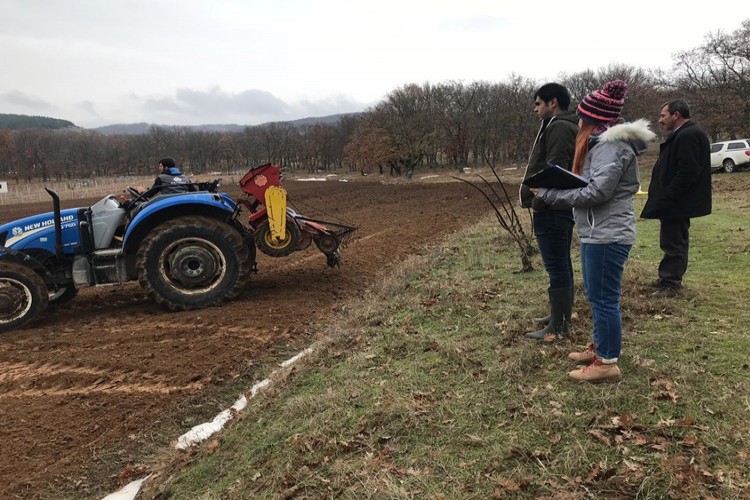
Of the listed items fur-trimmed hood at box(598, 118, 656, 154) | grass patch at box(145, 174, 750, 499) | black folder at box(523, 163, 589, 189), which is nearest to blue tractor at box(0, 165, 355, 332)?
grass patch at box(145, 174, 750, 499)

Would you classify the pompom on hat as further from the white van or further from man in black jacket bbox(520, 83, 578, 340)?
the white van

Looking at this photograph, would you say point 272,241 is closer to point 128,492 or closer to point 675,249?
point 128,492

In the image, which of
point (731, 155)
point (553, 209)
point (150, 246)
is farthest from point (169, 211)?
point (731, 155)

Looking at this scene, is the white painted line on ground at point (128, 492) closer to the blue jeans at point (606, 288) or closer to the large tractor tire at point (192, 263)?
the blue jeans at point (606, 288)

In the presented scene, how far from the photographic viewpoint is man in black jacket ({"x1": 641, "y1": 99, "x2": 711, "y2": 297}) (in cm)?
486

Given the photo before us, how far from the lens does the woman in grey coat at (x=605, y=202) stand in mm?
3115

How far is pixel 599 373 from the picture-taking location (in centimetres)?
330

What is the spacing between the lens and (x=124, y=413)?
13.8 feet

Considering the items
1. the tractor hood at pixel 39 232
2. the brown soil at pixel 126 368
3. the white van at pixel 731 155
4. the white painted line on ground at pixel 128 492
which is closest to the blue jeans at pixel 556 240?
the brown soil at pixel 126 368

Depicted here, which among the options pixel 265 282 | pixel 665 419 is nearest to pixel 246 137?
pixel 265 282

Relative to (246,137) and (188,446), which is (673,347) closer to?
(188,446)

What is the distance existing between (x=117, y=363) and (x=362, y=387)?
2777 mm

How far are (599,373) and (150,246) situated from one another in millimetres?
5526

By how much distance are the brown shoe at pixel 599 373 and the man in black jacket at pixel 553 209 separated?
765 mm
